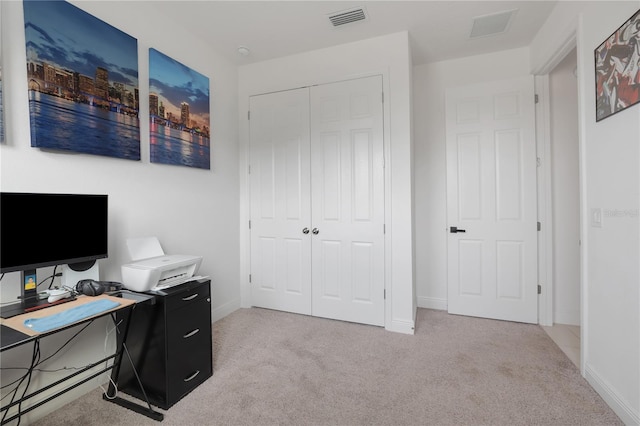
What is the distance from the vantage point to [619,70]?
164 centimetres

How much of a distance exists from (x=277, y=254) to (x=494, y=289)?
2308mm

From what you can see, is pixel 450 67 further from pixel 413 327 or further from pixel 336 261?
pixel 413 327

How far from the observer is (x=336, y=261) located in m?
3.09

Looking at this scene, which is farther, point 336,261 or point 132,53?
point 336,261

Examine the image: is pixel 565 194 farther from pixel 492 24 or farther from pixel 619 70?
pixel 492 24

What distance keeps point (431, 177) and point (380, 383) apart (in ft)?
7.45

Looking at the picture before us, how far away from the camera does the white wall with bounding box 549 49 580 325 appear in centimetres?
291

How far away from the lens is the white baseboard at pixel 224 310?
307cm

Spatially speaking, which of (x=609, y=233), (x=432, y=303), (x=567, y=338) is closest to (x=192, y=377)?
(x=432, y=303)

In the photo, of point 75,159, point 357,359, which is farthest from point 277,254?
point 75,159

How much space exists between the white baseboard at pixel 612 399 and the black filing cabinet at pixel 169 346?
2464 mm

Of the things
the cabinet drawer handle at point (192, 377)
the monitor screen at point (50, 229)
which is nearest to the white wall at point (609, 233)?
the cabinet drawer handle at point (192, 377)

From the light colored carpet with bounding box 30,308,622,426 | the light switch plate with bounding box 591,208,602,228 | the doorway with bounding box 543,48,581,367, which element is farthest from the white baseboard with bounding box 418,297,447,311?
the light switch plate with bounding box 591,208,602,228

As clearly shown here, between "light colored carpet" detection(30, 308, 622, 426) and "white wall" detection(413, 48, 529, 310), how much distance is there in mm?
664
